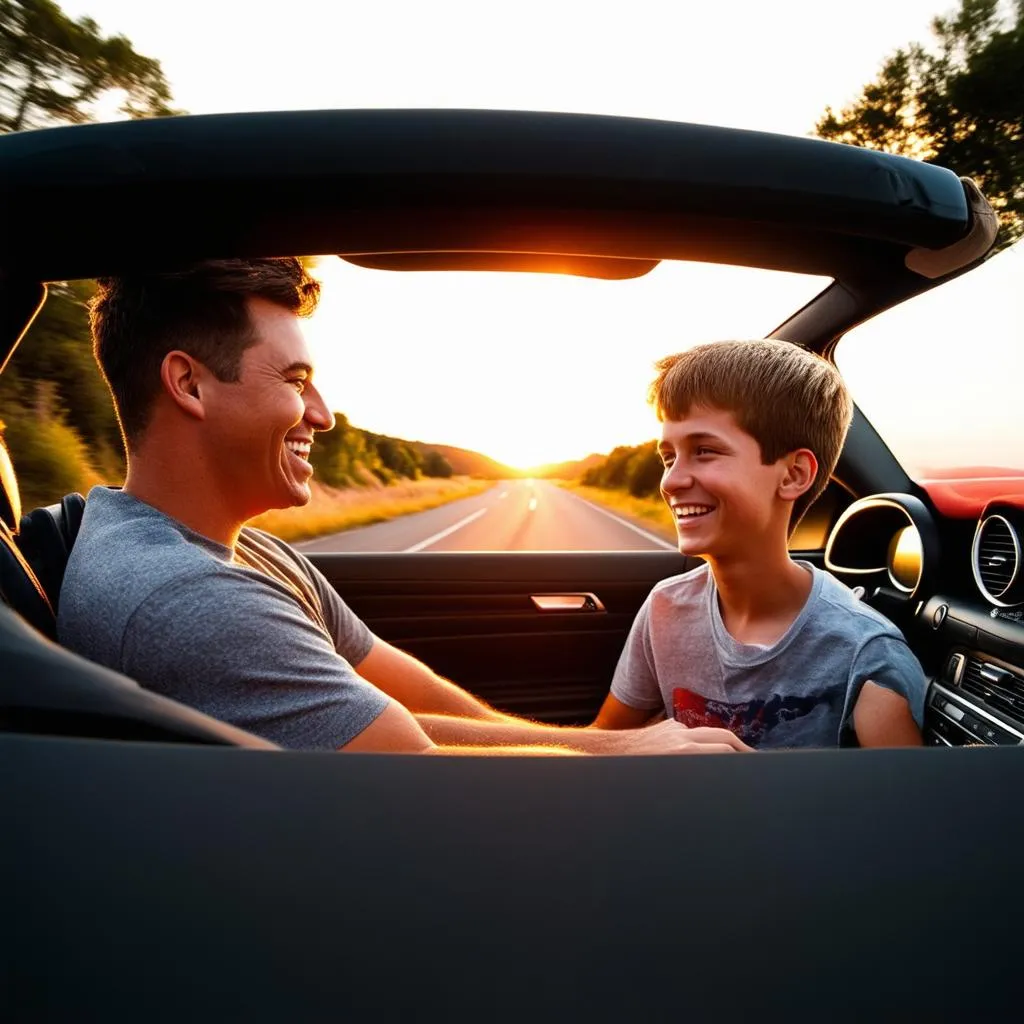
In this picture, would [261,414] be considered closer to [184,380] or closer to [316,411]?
[184,380]

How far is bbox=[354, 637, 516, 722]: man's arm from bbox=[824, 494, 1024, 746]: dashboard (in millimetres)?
1138

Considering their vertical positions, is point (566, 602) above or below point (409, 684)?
above

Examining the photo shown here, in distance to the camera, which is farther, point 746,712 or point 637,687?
point 637,687

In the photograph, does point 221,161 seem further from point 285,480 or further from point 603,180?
point 285,480

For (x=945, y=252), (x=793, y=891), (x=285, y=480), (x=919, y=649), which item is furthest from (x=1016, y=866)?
(x=919, y=649)

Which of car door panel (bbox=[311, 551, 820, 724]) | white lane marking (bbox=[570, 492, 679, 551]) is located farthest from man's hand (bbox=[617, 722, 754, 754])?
white lane marking (bbox=[570, 492, 679, 551])

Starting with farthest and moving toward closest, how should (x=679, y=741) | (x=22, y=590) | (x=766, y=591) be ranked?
(x=766, y=591), (x=679, y=741), (x=22, y=590)

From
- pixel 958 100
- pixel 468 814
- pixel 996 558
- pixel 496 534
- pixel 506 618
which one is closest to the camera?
pixel 468 814

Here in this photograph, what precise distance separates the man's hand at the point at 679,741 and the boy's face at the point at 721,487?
17.3 inches

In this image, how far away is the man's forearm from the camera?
1.59 meters

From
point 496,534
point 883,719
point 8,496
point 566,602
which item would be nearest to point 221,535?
point 8,496

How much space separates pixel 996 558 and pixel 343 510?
15387 mm

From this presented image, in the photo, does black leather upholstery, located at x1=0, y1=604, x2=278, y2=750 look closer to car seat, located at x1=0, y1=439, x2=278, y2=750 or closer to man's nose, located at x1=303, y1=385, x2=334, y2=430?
car seat, located at x1=0, y1=439, x2=278, y2=750

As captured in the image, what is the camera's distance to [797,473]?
1.71m
